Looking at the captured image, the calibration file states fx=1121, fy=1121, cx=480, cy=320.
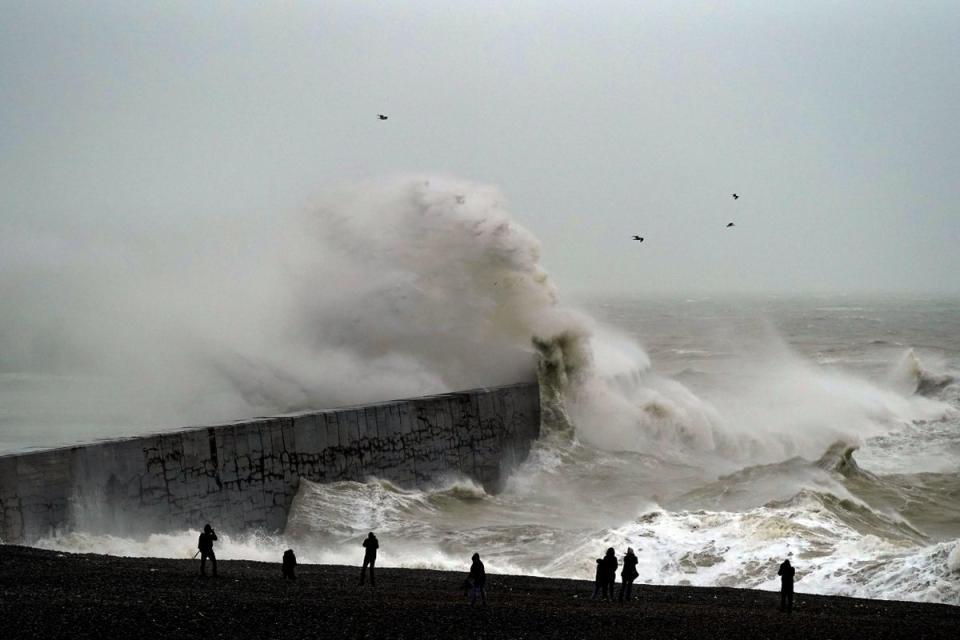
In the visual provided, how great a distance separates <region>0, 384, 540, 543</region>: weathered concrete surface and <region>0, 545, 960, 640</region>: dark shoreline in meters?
1.25

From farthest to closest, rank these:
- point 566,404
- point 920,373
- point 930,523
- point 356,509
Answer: point 920,373 < point 566,404 < point 930,523 < point 356,509

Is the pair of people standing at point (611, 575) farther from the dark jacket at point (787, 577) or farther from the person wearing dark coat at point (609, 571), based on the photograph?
the dark jacket at point (787, 577)

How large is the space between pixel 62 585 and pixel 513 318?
1466 cm

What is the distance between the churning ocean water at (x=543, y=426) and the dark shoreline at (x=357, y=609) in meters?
1.48

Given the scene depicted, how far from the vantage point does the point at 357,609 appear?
7855 mm

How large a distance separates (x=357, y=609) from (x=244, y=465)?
5.67 m

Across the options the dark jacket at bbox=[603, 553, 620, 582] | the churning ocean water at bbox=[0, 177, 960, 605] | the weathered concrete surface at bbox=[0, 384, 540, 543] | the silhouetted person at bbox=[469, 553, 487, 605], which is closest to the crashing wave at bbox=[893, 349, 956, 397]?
the churning ocean water at bbox=[0, 177, 960, 605]

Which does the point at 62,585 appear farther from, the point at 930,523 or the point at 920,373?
the point at 920,373

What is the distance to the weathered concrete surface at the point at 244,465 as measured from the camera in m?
10.7

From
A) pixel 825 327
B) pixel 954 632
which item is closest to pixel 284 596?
pixel 954 632

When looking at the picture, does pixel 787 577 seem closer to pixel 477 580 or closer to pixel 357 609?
pixel 477 580

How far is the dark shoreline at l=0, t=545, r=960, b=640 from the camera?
23.0 ft

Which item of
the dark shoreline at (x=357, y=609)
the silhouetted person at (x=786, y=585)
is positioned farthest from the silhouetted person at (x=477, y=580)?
the silhouetted person at (x=786, y=585)

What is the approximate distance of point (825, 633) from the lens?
771cm
